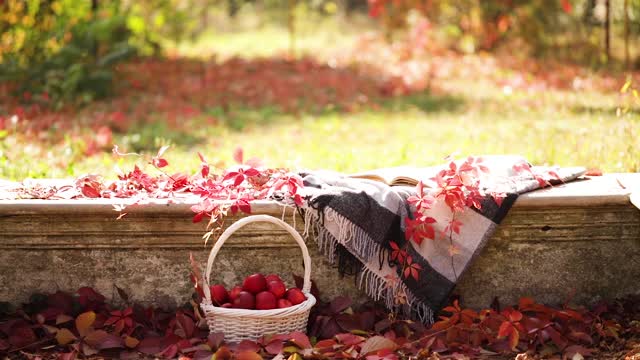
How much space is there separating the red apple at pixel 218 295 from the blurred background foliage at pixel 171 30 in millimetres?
→ 4313

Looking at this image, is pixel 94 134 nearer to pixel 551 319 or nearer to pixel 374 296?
pixel 374 296

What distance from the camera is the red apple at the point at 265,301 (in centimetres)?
290

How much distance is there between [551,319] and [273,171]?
1177 millimetres

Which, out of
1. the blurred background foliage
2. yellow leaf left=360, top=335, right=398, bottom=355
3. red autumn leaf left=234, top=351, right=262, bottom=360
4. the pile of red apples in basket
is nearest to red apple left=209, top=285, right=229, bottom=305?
the pile of red apples in basket

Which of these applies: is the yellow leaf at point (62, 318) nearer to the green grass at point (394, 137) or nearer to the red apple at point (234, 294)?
the red apple at point (234, 294)

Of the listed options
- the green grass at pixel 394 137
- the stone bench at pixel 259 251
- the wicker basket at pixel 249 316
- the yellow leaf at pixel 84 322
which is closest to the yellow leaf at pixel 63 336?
the yellow leaf at pixel 84 322

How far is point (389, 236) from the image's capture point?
3.19 m

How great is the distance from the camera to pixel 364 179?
3.38 m

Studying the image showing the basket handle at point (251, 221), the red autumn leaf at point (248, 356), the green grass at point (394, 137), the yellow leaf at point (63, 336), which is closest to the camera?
the red autumn leaf at point (248, 356)

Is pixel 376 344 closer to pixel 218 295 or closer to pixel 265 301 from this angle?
pixel 265 301

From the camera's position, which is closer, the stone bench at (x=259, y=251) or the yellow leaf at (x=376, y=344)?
the yellow leaf at (x=376, y=344)

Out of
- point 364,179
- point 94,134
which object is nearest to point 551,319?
point 364,179

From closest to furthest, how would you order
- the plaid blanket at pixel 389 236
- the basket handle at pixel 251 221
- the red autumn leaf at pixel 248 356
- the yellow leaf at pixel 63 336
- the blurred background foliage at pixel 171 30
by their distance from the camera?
the red autumn leaf at pixel 248 356, the basket handle at pixel 251 221, the yellow leaf at pixel 63 336, the plaid blanket at pixel 389 236, the blurred background foliage at pixel 171 30

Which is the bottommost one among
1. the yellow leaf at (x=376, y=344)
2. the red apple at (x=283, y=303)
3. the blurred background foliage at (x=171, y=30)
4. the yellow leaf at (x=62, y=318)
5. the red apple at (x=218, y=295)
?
the yellow leaf at (x=376, y=344)
